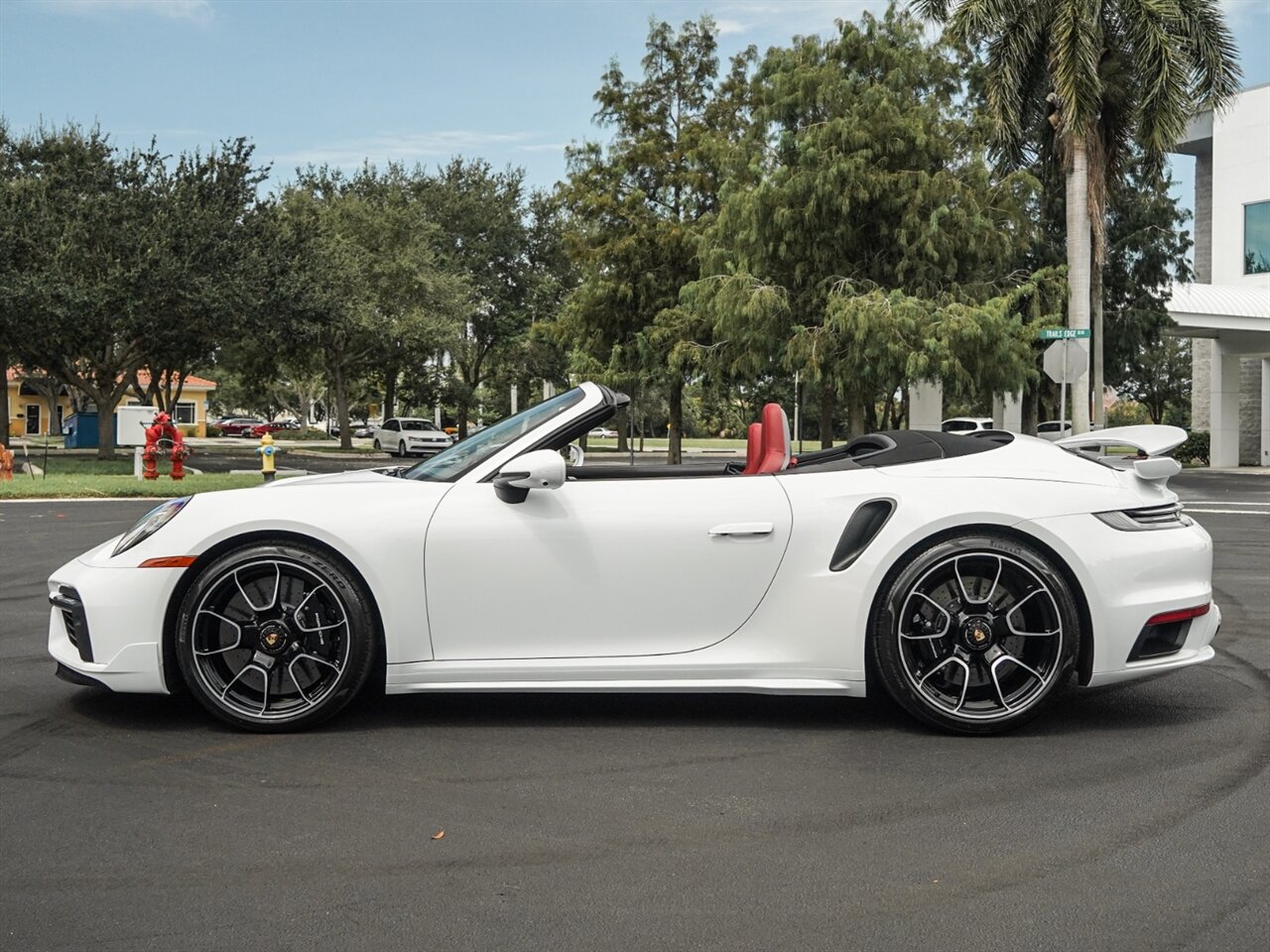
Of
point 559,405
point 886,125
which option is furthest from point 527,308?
point 559,405

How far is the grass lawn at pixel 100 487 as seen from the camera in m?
21.9

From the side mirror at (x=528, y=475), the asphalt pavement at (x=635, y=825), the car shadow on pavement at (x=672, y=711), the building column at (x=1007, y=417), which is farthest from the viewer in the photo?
the building column at (x=1007, y=417)

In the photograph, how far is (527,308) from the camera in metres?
59.4

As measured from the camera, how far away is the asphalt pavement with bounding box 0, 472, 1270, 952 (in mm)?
3098

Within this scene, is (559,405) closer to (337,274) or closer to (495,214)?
(337,274)

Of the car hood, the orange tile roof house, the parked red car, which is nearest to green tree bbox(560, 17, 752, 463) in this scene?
the car hood

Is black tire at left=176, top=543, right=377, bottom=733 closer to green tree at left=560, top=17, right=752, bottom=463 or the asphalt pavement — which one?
the asphalt pavement

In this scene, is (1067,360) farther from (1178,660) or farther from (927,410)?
(1178,660)

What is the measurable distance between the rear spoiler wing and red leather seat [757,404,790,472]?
1167 millimetres

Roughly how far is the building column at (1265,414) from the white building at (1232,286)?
0.03 m

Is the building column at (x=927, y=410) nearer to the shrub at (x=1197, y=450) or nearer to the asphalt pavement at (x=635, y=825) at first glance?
the shrub at (x=1197, y=450)

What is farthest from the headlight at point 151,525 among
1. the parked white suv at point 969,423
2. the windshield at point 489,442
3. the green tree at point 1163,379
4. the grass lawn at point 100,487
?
the green tree at point 1163,379

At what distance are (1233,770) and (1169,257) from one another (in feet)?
124

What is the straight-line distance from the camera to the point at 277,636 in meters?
4.82
